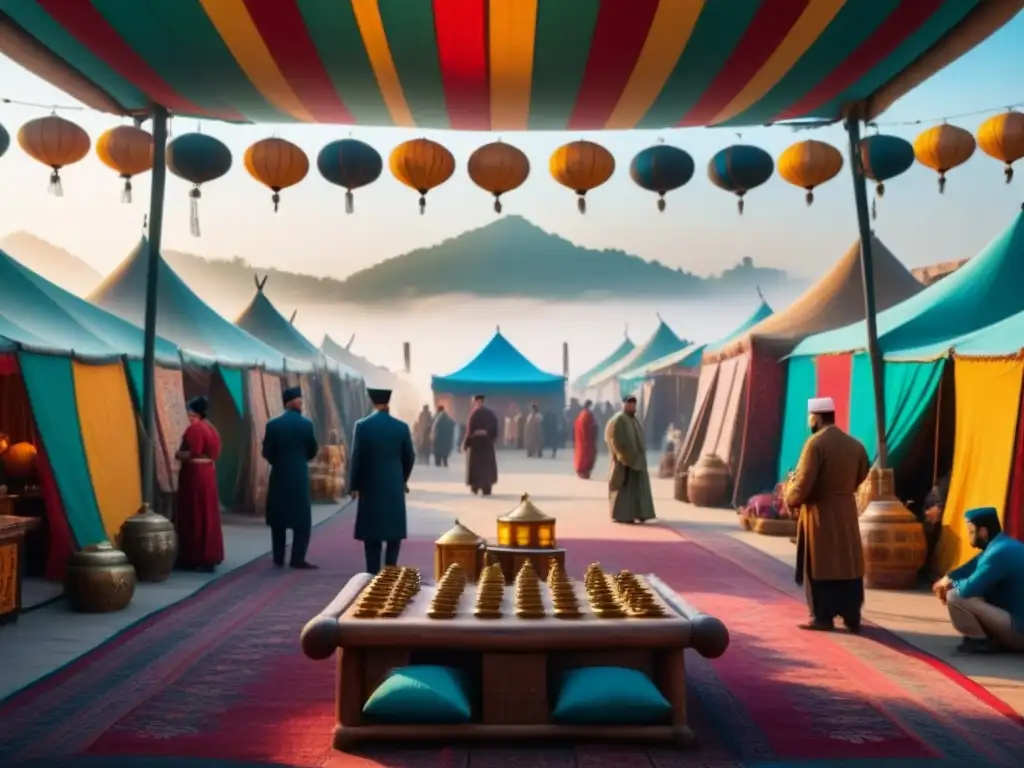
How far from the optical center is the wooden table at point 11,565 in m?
6.12

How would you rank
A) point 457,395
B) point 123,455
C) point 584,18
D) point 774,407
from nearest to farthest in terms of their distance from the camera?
point 584,18 → point 123,455 → point 774,407 → point 457,395

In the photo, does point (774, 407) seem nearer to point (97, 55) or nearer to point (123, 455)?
point (123, 455)

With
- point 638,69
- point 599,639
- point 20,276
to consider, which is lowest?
point 599,639

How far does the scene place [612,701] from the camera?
150 inches

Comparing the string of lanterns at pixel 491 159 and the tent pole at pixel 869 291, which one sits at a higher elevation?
the string of lanterns at pixel 491 159

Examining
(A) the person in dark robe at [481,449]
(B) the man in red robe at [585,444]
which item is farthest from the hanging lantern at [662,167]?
(B) the man in red robe at [585,444]

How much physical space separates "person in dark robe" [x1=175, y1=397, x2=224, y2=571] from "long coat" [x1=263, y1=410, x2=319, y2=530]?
433 mm

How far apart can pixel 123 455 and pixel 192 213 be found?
6.45ft

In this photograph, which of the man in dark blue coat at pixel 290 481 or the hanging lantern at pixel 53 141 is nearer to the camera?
the hanging lantern at pixel 53 141

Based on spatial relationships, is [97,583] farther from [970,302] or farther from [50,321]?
[970,302]

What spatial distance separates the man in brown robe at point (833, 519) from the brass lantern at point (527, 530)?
144cm

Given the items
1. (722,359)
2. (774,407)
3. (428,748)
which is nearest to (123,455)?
(428,748)

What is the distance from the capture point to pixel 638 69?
20.8ft

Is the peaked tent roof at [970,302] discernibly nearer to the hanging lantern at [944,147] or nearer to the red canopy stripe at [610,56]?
the hanging lantern at [944,147]
